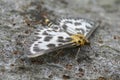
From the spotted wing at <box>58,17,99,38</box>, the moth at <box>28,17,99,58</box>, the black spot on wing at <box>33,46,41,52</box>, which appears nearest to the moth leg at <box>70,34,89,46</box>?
the moth at <box>28,17,99,58</box>

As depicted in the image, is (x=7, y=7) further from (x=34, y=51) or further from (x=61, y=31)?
(x=34, y=51)

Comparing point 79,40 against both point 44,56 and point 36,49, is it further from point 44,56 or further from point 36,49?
point 36,49

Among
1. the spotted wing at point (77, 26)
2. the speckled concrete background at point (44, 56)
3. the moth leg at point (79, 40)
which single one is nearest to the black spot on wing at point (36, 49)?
the speckled concrete background at point (44, 56)

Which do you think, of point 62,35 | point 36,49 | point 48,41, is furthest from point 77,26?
point 36,49

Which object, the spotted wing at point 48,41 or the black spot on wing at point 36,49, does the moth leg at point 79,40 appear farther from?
the black spot on wing at point 36,49

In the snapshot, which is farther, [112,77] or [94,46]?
[94,46]

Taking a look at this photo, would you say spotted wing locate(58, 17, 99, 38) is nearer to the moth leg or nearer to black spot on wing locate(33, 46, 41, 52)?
the moth leg

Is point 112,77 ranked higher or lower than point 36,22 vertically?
lower

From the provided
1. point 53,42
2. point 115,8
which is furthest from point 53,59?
point 115,8
